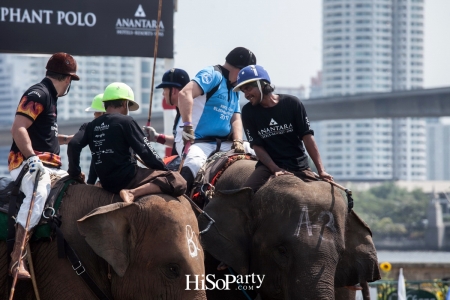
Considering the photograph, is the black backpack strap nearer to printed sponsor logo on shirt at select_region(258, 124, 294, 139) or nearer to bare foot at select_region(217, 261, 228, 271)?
bare foot at select_region(217, 261, 228, 271)

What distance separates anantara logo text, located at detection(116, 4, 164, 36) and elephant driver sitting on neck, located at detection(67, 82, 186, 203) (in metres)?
9.15

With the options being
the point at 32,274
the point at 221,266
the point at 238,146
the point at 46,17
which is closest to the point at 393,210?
the point at 46,17

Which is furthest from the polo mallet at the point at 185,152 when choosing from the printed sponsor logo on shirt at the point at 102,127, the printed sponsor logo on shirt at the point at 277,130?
the printed sponsor logo on shirt at the point at 102,127

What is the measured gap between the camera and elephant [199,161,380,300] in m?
9.91

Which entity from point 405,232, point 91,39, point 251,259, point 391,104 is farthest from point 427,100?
point 251,259

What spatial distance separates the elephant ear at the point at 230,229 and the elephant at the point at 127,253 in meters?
0.61

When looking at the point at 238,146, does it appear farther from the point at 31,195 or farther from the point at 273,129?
the point at 31,195

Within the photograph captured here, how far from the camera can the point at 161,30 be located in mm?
19203

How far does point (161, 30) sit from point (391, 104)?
5686 centimetres

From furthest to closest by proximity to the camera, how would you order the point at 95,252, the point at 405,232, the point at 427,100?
the point at 405,232 < the point at 427,100 < the point at 95,252

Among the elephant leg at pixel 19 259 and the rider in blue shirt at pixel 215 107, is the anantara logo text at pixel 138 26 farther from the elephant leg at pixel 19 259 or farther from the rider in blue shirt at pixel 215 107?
the elephant leg at pixel 19 259

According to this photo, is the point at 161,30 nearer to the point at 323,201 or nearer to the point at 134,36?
the point at 134,36

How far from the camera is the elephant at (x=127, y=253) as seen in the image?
9602 millimetres

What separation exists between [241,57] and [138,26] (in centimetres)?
723
